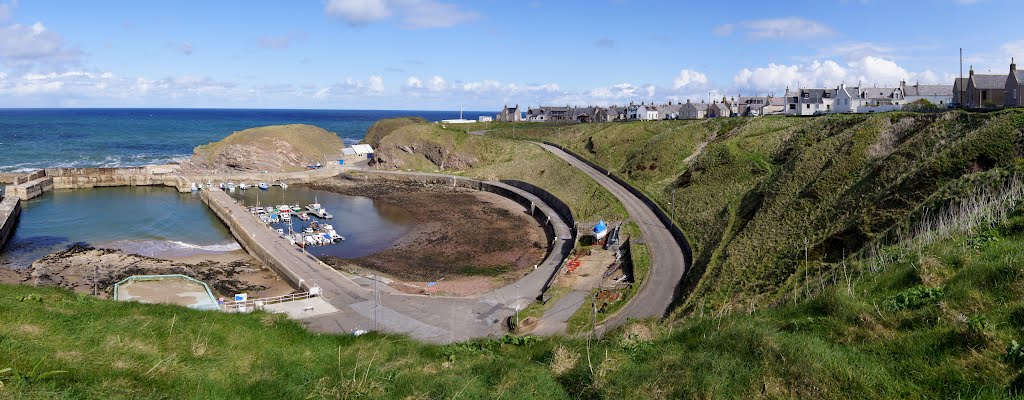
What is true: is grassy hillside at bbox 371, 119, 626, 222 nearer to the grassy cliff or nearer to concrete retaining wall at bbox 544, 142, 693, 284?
concrete retaining wall at bbox 544, 142, 693, 284

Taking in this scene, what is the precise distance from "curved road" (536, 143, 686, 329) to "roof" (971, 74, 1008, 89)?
3113 cm

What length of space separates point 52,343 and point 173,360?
2275mm

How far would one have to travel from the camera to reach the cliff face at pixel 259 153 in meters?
95.8

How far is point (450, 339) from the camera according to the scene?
28922 millimetres

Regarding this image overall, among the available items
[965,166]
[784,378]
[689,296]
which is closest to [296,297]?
[689,296]

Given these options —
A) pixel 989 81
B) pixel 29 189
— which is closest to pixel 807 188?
pixel 989 81

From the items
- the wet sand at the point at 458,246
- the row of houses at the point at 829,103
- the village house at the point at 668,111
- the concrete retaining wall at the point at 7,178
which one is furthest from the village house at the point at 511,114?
the concrete retaining wall at the point at 7,178

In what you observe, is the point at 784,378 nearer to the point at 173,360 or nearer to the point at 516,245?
the point at 173,360

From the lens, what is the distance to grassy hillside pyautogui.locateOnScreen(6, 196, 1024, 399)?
9703 millimetres

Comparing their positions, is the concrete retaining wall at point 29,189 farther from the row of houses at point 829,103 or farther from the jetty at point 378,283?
the row of houses at point 829,103

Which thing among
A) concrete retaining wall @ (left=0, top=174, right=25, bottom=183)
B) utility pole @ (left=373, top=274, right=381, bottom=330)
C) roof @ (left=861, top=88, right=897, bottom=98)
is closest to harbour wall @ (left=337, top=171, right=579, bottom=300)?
utility pole @ (left=373, top=274, right=381, bottom=330)

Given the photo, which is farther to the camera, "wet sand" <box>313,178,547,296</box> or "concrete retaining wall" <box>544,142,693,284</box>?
"wet sand" <box>313,178,547,296</box>

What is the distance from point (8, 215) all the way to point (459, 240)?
138 feet

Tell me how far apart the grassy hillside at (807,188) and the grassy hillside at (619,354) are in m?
5.87
